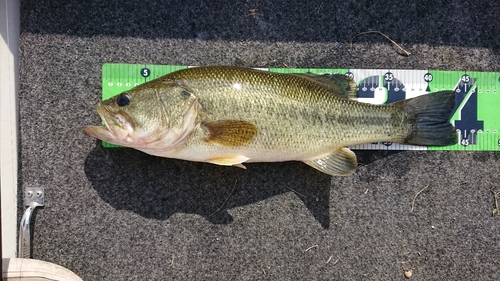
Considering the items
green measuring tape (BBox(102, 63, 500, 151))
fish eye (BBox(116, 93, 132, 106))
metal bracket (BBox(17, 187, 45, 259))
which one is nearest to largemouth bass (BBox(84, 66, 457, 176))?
fish eye (BBox(116, 93, 132, 106))

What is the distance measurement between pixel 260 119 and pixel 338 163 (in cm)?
53

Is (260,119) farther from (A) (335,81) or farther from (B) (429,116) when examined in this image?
(B) (429,116)

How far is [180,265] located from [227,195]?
19.5 inches

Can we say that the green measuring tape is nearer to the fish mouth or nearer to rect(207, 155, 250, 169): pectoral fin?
rect(207, 155, 250, 169): pectoral fin

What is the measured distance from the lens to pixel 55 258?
87.6 inches

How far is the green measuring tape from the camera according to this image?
2.31 metres

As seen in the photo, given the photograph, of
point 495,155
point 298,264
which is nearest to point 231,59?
point 298,264

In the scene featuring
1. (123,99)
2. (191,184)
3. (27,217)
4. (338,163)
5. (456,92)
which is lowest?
(27,217)

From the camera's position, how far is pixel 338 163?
7.02 feet

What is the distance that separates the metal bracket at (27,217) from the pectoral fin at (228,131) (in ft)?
3.64

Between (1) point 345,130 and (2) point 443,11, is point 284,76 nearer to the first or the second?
(1) point 345,130

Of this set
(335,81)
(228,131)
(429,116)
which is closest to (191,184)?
(228,131)

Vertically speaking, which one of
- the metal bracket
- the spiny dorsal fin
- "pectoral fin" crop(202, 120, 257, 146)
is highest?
the spiny dorsal fin

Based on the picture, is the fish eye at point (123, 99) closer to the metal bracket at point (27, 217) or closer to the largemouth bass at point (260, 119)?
the largemouth bass at point (260, 119)
